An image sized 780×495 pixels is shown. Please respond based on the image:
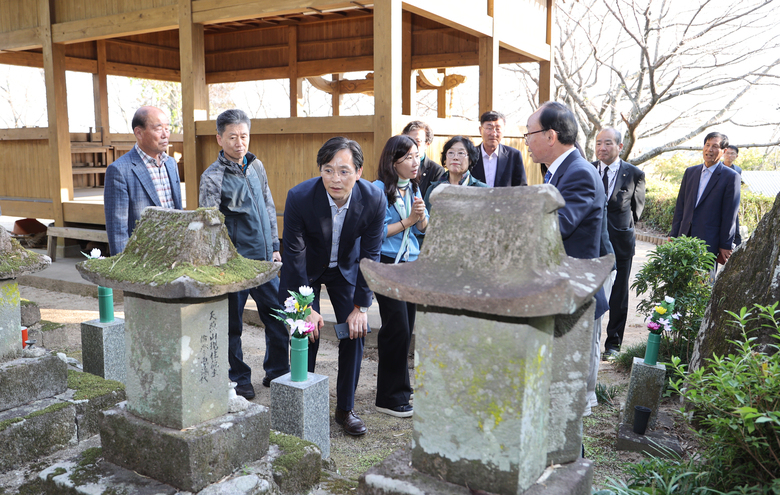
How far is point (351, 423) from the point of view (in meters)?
3.74

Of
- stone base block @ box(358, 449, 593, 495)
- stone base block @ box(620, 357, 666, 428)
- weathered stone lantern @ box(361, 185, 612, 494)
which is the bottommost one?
stone base block @ box(620, 357, 666, 428)

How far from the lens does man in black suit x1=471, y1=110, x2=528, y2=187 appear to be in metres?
5.34

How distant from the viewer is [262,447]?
2689mm

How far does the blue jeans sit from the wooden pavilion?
7.02ft

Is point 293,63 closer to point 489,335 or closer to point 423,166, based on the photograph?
point 423,166

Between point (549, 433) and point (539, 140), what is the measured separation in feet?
5.97

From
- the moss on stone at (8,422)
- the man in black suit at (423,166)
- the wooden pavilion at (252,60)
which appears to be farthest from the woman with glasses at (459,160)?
the moss on stone at (8,422)

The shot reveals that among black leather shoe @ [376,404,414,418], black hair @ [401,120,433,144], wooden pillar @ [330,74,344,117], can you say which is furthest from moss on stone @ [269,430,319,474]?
wooden pillar @ [330,74,344,117]

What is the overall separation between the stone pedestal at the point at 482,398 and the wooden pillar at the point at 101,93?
11.6m

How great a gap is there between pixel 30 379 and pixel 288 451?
1.54 metres

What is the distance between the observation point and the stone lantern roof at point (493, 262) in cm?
157

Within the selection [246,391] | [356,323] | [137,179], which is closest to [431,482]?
[356,323]

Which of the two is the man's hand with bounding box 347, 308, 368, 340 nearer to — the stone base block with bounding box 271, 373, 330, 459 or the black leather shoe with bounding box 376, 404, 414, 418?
the stone base block with bounding box 271, 373, 330, 459

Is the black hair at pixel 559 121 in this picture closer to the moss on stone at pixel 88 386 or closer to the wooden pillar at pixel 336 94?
the moss on stone at pixel 88 386
